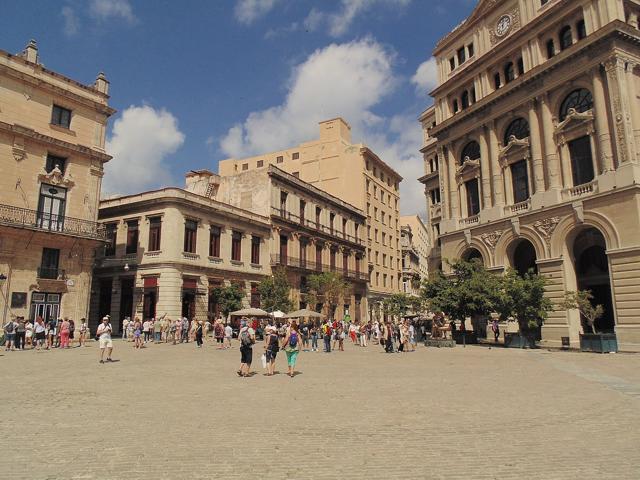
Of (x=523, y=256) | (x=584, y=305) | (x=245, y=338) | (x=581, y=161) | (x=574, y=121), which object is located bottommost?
(x=245, y=338)

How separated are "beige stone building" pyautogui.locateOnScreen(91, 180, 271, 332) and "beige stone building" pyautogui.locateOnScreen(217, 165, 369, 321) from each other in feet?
13.4

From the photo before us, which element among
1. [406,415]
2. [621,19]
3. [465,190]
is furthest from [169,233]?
[621,19]

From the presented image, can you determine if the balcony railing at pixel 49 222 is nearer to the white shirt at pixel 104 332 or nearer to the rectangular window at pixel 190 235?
the rectangular window at pixel 190 235

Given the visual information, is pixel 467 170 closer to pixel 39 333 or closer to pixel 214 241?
pixel 214 241

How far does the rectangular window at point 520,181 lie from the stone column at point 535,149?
116cm

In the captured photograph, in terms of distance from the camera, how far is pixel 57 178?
91.3 feet

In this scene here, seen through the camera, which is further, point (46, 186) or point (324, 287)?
point (324, 287)

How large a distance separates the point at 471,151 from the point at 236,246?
65.7 feet

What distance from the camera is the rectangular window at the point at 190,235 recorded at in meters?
34.2

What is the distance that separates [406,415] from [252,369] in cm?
840

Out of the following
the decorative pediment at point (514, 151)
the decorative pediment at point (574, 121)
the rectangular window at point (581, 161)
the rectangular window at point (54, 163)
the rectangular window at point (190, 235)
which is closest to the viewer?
the decorative pediment at point (574, 121)

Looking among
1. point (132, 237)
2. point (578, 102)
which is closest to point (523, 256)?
point (578, 102)

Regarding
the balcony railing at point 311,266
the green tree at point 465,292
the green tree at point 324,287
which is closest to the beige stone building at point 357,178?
the balcony railing at point 311,266

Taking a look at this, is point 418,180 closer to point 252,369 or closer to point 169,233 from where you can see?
point 169,233
